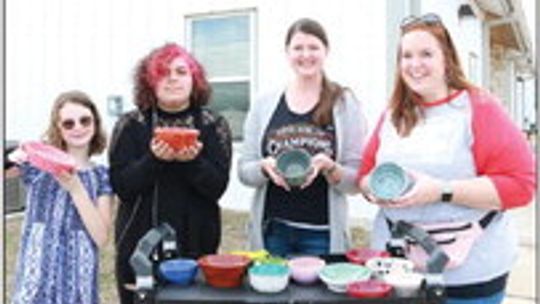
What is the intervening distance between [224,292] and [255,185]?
2.42 feet

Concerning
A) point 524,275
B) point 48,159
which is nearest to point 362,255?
point 48,159

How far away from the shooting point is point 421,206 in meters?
1.74

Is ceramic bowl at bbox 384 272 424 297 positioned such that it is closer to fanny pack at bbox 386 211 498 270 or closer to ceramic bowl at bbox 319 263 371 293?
ceramic bowl at bbox 319 263 371 293

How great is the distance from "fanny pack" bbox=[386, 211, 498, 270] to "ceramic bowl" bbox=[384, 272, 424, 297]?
21cm

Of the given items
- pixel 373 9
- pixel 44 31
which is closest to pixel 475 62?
pixel 373 9

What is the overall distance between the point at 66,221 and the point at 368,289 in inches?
42.9

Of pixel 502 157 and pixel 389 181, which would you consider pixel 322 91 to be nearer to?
pixel 389 181

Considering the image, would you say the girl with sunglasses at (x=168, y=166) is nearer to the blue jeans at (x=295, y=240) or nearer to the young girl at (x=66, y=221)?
the young girl at (x=66, y=221)

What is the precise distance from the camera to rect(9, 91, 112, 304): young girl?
2025 mm

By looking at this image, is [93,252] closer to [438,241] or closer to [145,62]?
[145,62]

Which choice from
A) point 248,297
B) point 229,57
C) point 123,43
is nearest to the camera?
point 248,297

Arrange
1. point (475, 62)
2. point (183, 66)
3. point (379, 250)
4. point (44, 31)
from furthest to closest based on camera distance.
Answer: point (475, 62)
point (44, 31)
point (183, 66)
point (379, 250)

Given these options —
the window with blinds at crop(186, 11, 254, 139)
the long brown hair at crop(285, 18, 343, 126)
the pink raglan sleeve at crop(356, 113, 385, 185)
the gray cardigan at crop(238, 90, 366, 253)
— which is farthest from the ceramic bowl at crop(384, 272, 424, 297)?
the window with blinds at crop(186, 11, 254, 139)

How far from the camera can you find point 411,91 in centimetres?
183
